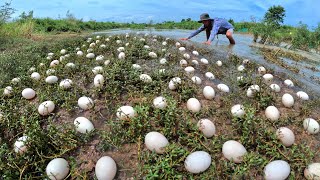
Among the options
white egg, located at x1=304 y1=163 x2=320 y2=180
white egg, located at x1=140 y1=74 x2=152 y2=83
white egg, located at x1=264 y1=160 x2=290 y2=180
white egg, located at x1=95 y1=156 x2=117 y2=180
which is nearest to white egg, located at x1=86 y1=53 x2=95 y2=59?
white egg, located at x1=140 y1=74 x2=152 y2=83

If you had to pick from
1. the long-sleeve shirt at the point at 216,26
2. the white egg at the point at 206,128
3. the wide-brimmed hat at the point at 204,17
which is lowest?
the white egg at the point at 206,128

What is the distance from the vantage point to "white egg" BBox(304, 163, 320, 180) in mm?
2587

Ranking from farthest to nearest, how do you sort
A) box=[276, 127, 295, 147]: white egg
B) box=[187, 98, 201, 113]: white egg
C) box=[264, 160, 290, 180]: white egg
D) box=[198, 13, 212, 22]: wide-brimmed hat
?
box=[198, 13, 212, 22]: wide-brimmed hat < box=[187, 98, 201, 113]: white egg < box=[276, 127, 295, 147]: white egg < box=[264, 160, 290, 180]: white egg

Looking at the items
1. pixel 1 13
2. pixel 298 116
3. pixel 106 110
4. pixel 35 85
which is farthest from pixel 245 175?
pixel 1 13

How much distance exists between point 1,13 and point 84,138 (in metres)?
11.2

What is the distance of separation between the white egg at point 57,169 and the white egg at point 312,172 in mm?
2105

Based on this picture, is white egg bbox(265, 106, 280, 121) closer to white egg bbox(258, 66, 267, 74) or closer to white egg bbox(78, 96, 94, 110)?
white egg bbox(78, 96, 94, 110)

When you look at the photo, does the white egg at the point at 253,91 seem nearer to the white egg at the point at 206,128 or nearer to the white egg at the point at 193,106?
the white egg at the point at 193,106

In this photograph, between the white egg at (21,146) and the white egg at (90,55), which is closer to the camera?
the white egg at (21,146)

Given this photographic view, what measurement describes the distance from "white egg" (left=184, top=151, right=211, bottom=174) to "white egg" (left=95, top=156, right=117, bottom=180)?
630mm

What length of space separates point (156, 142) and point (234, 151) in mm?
712

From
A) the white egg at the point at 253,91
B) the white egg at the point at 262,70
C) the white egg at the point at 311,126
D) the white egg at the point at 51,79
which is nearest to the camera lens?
the white egg at the point at 311,126

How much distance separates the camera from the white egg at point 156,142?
2.78 meters

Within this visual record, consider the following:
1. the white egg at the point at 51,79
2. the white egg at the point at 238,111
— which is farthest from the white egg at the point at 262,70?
the white egg at the point at 51,79
